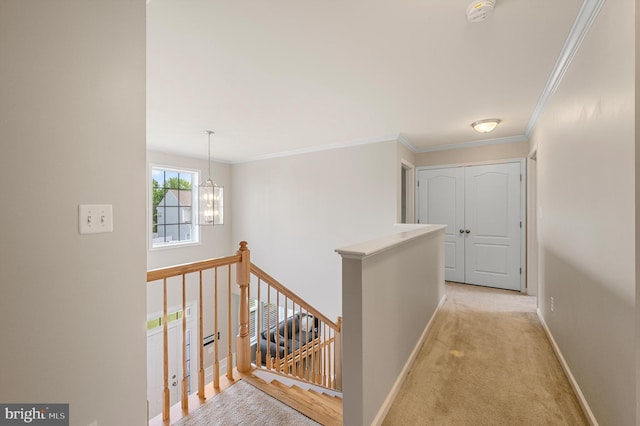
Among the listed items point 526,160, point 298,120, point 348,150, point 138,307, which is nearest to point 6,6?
point 138,307

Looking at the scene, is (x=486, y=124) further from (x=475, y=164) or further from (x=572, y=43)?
(x=572, y=43)

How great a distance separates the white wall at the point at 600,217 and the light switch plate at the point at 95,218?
7.18ft

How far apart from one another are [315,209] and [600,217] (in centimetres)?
379

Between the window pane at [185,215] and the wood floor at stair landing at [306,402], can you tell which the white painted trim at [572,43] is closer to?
the wood floor at stair landing at [306,402]

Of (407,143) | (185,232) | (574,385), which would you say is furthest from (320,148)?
(574,385)

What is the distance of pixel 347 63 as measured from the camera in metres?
2.07

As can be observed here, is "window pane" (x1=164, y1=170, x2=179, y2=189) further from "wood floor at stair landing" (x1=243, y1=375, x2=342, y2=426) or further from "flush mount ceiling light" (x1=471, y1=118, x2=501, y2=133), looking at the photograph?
"flush mount ceiling light" (x1=471, y1=118, x2=501, y2=133)

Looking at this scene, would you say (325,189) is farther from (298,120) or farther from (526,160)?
(526,160)

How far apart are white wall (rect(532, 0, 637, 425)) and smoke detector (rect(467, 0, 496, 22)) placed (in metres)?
0.52

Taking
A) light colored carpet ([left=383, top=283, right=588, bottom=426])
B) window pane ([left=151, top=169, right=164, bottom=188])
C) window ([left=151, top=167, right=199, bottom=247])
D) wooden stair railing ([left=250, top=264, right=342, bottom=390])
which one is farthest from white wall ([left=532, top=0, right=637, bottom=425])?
window pane ([left=151, top=169, right=164, bottom=188])

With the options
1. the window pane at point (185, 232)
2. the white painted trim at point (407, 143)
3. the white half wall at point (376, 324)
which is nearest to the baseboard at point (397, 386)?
the white half wall at point (376, 324)

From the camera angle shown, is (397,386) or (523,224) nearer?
(397,386)

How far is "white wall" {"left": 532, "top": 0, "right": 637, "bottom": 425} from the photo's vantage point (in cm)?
115

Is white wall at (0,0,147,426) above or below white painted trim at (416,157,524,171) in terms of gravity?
below
